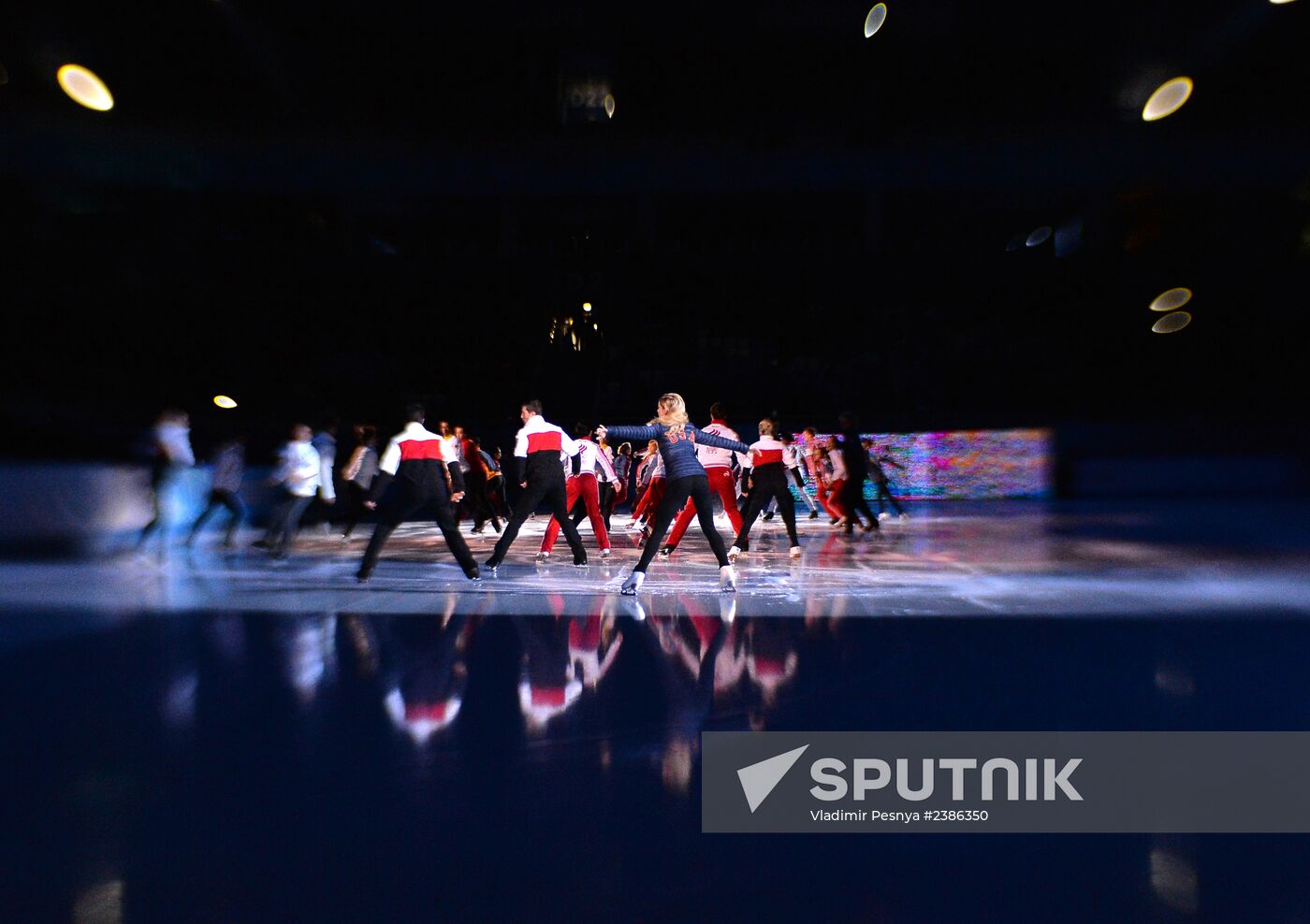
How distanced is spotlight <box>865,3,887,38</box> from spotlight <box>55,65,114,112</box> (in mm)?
17959

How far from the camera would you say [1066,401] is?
24188mm

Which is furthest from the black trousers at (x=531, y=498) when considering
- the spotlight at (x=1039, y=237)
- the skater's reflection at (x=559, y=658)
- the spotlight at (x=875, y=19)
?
the spotlight at (x=1039, y=237)

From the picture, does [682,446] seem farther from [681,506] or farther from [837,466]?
[837,466]

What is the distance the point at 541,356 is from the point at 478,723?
2037cm

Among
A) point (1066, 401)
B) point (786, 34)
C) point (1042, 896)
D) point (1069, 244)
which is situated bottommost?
point (1042, 896)

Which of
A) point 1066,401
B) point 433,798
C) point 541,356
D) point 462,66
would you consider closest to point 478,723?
point 433,798

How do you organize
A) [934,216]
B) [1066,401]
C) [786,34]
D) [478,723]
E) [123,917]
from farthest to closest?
[934,216], [1066,401], [786,34], [478,723], [123,917]

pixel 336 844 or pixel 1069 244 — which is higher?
pixel 1069 244

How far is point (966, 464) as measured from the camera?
2298cm

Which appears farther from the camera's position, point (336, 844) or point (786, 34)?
point (786, 34)

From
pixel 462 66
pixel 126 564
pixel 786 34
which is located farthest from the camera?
pixel 462 66

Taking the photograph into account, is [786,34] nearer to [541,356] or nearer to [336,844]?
[541,356]

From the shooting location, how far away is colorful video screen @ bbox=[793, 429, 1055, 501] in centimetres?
2258

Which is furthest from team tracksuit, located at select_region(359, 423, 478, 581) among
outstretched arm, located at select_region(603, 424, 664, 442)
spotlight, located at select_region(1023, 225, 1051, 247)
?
spotlight, located at select_region(1023, 225, 1051, 247)
